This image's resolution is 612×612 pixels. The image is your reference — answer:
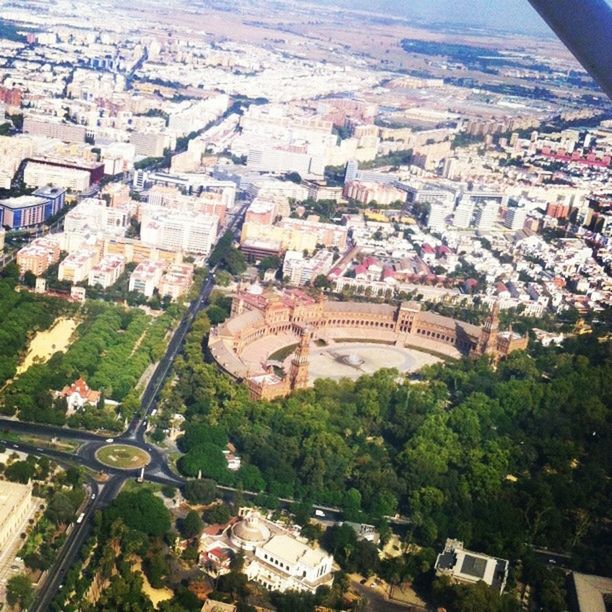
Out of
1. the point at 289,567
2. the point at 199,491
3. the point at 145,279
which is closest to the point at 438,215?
the point at 145,279

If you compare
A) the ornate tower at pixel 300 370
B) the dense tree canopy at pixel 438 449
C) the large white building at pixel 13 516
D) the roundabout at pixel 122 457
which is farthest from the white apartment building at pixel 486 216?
the large white building at pixel 13 516

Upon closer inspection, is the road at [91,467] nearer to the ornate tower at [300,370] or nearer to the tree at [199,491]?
the tree at [199,491]

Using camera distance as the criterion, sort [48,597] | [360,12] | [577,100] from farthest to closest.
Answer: [360,12], [577,100], [48,597]

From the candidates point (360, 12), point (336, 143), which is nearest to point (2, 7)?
point (360, 12)

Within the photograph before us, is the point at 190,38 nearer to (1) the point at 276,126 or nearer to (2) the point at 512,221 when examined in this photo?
(1) the point at 276,126

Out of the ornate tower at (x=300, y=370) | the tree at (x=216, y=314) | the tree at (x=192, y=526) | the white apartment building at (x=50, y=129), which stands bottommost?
the white apartment building at (x=50, y=129)

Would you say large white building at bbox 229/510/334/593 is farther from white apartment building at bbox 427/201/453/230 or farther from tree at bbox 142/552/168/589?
white apartment building at bbox 427/201/453/230
